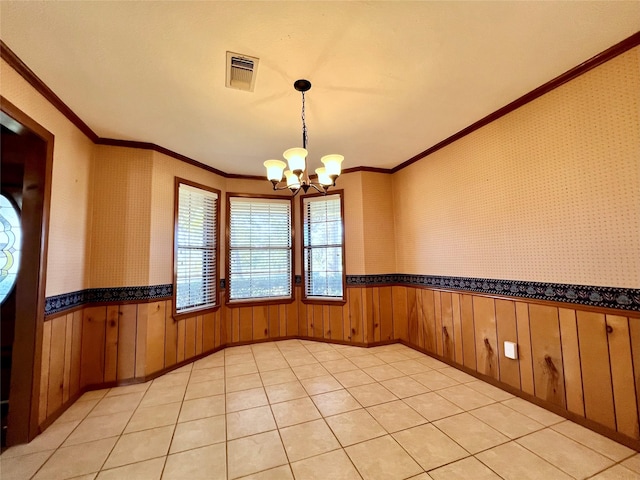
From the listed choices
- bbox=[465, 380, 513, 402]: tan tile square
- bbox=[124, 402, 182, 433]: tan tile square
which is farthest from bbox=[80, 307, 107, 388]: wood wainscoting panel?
bbox=[465, 380, 513, 402]: tan tile square

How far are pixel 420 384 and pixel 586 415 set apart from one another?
1.17m

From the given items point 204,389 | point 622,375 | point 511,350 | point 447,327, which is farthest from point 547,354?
point 204,389

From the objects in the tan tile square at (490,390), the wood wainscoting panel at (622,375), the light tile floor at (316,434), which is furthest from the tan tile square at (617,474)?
the tan tile square at (490,390)

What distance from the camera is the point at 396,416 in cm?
212

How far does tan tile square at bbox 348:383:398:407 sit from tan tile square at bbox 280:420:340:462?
18.9 inches

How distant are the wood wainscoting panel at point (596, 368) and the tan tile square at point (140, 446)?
115 inches

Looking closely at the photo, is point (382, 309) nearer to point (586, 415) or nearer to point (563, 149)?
point (586, 415)

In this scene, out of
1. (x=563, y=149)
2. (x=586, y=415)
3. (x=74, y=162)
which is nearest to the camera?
(x=586, y=415)

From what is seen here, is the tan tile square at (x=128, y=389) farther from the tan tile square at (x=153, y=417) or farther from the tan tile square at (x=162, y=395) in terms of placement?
the tan tile square at (x=153, y=417)

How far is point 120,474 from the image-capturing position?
1.59 metres

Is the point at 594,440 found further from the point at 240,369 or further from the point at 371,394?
the point at 240,369

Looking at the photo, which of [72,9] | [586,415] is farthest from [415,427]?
[72,9]

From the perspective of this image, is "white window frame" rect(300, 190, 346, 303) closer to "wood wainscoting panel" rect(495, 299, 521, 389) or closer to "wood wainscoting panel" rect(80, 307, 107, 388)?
"wood wainscoting panel" rect(495, 299, 521, 389)

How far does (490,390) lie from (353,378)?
1.25 meters
